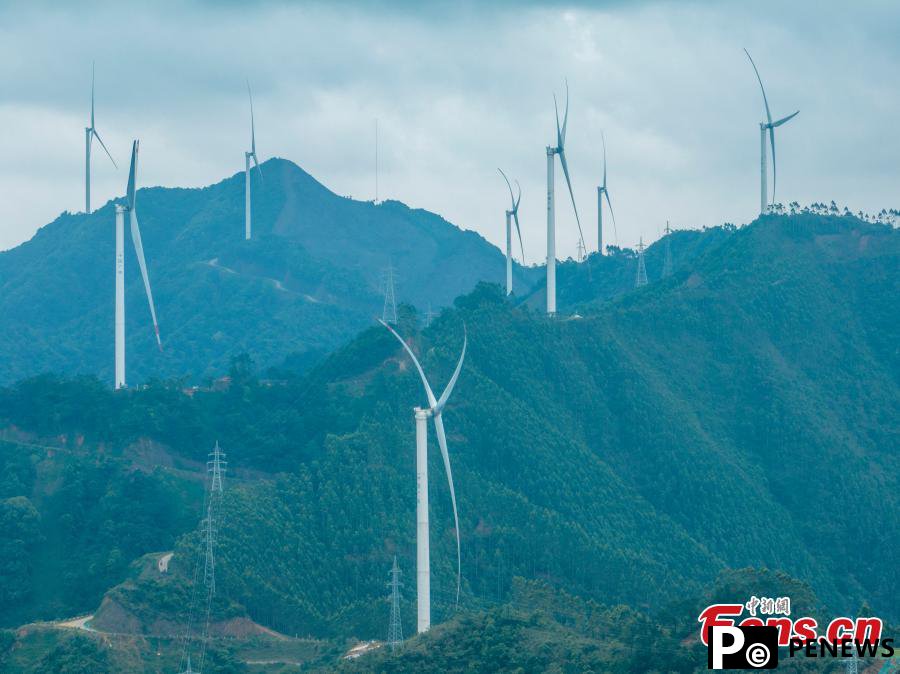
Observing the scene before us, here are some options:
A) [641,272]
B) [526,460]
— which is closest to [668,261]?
[641,272]

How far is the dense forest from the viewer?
352 feet

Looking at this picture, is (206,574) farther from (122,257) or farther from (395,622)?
(122,257)

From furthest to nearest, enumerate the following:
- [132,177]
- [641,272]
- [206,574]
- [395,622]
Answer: [641,272] → [132,177] → [206,574] → [395,622]

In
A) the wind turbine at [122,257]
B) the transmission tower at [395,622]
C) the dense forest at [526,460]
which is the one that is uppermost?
the wind turbine at [122,257]

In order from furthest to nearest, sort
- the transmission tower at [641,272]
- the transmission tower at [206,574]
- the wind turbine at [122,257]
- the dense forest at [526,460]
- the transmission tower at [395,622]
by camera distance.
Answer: the transmission tower at [641,272]
the wind turbine at [122,257]
the dense forest at [526,460]
the transmission tower at [206,574]
the transmission tower at [395,622]

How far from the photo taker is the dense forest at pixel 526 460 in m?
107

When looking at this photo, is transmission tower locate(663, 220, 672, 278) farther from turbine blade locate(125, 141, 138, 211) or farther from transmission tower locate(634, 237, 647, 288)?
turbine blade locate(125, 141, 138, 211)

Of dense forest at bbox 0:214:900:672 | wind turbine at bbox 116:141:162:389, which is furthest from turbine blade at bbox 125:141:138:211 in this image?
dense forest at bbox 0:214:900:672

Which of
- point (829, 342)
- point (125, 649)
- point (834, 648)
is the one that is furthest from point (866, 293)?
point (834, 648)

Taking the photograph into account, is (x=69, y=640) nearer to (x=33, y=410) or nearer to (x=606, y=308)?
(x=33, y=410)

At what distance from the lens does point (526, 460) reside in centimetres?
12025

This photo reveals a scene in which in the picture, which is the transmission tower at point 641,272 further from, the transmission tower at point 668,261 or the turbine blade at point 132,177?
the turbine blade at point 132,177

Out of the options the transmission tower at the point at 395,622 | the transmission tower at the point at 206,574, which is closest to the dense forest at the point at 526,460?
the transmission tower at the point at 206,574

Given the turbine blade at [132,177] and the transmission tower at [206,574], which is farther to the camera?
the turbine blade at [132,177]
